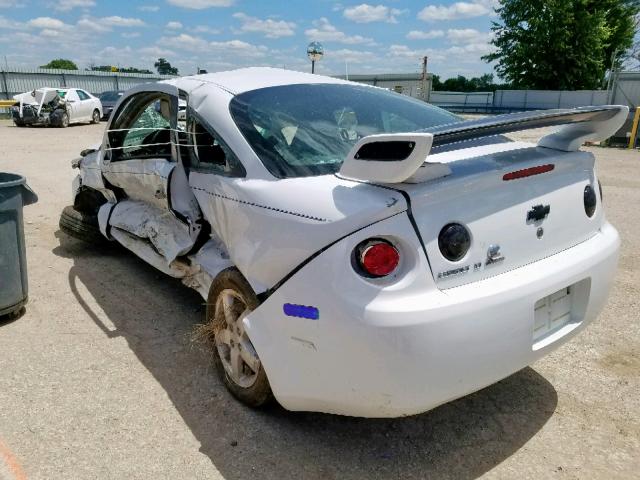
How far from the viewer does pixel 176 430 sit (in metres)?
2.53

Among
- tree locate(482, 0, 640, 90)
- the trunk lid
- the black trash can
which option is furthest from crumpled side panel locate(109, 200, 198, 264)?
tree locate(482, 0, 640, 90)

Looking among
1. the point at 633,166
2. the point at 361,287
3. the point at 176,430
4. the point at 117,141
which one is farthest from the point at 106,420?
the point at 633,166

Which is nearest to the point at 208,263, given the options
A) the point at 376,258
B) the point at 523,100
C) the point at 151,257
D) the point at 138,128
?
the point at 151,257

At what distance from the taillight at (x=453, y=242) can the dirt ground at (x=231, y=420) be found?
3.12 ft

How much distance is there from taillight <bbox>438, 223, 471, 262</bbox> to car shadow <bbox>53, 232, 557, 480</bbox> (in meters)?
0.95

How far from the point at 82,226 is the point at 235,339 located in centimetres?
297

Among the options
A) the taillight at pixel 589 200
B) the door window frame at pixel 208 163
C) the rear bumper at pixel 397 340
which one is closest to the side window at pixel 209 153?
the door window frame at pixel 208 163

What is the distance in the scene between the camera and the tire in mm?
4973

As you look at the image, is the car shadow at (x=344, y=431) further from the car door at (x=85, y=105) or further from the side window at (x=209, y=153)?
the car door at (x=85, y=105)

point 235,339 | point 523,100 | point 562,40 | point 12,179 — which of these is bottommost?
point 235,339

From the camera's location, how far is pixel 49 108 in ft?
65.3

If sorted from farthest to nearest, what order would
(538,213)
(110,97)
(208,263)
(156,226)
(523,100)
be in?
(523,100)
(110,97)
(156,226)
(208,263)
(538,213)

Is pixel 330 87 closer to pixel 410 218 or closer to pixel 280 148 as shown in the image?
pixel 280 148

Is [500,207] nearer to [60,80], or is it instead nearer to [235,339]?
[235,339]
